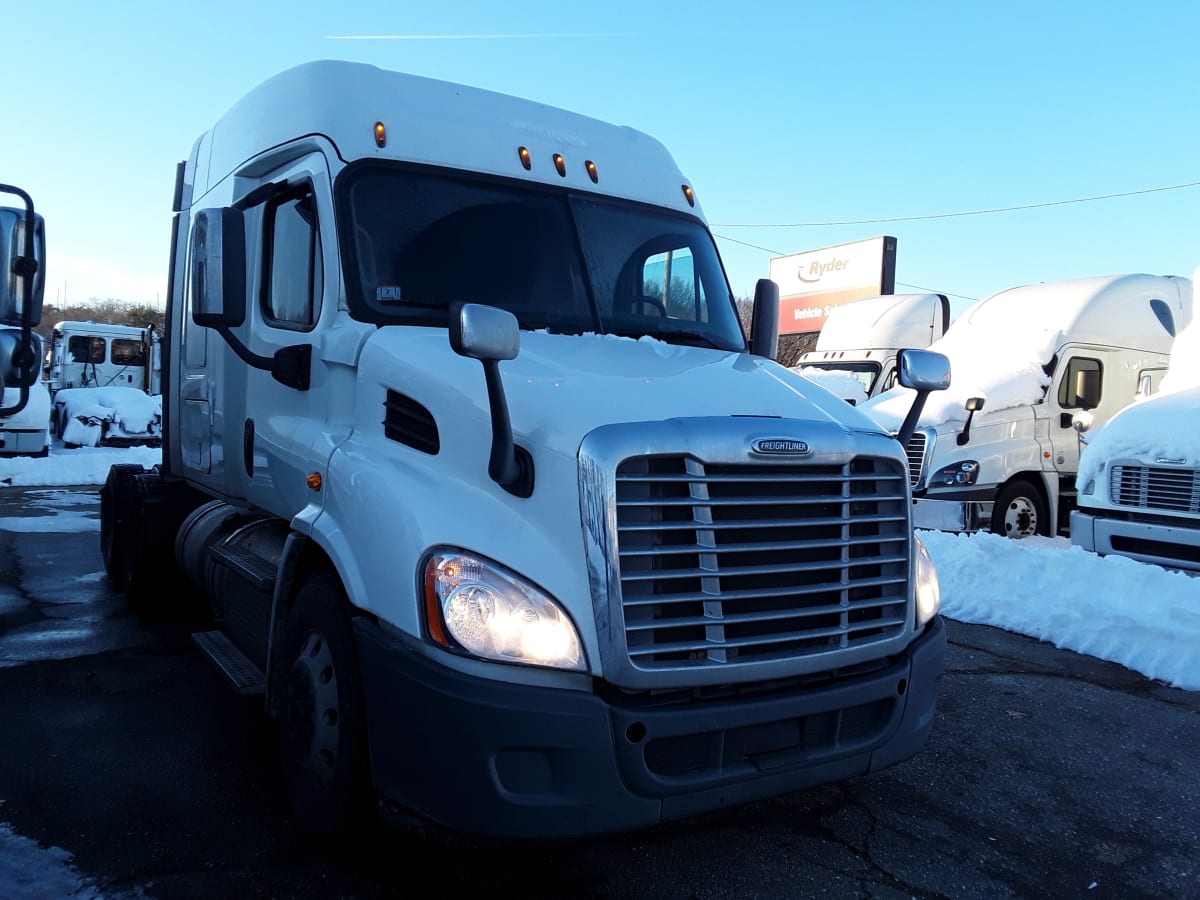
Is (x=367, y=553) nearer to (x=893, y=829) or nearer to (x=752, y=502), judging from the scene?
(x=752, y=502)

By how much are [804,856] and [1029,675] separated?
9.97ft

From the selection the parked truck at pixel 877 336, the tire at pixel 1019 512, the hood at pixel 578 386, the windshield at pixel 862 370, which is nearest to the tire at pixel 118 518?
the hood at pixel 578 386

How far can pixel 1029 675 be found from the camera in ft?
19.0

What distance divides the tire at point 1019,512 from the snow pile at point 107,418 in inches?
655

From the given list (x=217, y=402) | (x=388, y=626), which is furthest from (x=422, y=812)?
(x=217, y=402)

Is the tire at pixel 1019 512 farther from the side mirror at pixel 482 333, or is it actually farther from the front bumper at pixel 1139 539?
the side mirror at pixel 482 333

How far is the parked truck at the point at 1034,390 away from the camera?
10617mm

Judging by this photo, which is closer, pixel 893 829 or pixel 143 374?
pixel 893 829

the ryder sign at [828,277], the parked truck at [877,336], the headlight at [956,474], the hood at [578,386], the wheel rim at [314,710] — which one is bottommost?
the wheel rim at [314,710]

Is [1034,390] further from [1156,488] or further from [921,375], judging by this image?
[921,375]

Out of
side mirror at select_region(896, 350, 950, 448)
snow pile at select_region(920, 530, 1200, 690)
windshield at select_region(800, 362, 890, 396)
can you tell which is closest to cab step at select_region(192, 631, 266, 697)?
side mirror at select_region(896, 350, 950, 448)

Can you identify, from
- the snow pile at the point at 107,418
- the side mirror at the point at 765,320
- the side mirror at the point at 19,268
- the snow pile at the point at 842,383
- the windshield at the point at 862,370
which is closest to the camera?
the side mirror at the point at 19,268

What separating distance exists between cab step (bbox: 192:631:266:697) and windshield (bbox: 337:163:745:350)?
1631 millimetres

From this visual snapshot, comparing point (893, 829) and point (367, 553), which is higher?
point (367, 553)
